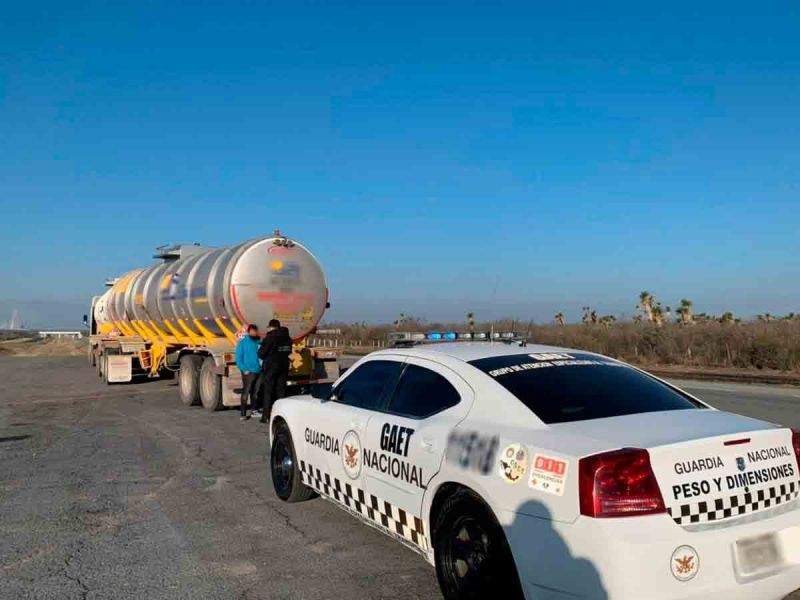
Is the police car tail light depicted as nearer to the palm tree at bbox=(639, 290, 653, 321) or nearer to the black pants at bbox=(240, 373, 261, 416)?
the black pants at bbox=(240, 373, 261, 416)

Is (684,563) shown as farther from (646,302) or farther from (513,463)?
(646,302)

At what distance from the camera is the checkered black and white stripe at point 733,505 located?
128 inches

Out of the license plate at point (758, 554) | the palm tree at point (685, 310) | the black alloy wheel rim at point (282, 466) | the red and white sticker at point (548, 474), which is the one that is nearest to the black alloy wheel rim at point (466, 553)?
the red and white sticker at point (548, 474)

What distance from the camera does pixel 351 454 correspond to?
16.8 feet

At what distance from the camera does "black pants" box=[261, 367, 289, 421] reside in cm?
1176

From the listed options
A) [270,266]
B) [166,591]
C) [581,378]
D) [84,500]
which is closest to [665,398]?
[581,378]

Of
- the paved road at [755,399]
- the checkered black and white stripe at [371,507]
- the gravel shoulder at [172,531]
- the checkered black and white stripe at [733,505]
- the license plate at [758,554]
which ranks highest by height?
the checkered black and white stripe at [733,505]

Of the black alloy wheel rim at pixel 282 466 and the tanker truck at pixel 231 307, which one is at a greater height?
the tanker truck at pixel 231 307

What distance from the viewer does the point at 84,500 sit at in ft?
22.1

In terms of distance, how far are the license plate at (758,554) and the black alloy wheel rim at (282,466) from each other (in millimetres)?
3934

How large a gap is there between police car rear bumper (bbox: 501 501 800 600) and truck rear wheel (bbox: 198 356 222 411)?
10804 millimetres

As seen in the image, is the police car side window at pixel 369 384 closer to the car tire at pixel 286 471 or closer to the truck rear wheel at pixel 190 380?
the car tire at pixel 286 471

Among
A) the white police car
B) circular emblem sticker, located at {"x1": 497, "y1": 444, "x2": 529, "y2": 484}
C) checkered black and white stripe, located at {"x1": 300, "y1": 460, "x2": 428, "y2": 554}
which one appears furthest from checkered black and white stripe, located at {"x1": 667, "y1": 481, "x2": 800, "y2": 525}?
checkered black and white stripe, located at {"x1": 300, "y1": 460, "x2": 428, "y2": 554}

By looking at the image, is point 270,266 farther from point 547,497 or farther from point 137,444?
point 547,497
